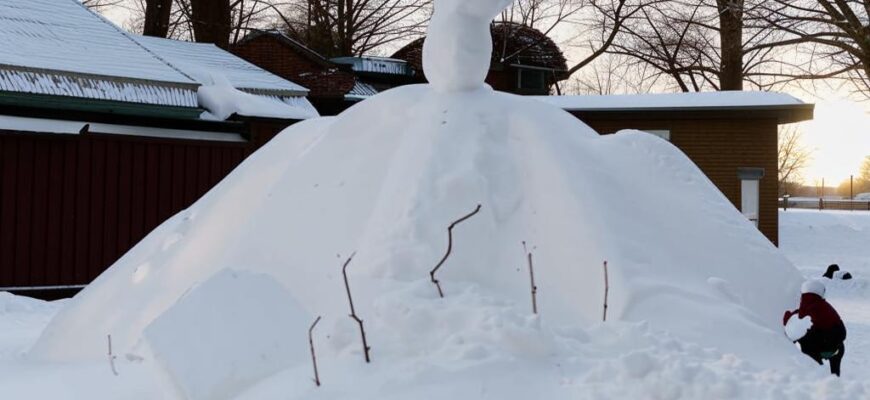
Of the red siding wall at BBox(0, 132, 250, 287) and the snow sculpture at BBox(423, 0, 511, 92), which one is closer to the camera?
the snow sculpture at BBox(423, 0, 511, 92)

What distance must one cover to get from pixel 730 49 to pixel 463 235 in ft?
60.0

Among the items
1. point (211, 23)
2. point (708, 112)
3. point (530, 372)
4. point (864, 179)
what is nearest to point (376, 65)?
point (211, 23)

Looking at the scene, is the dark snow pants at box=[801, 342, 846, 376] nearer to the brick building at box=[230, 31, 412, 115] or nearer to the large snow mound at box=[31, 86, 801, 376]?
the large snow mound at box=[31, 86, 801, 376]

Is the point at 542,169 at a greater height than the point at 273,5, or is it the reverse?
the point at 273,5

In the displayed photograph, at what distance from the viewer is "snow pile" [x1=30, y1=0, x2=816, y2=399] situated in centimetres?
366

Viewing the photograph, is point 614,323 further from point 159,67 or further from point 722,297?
point 159,67

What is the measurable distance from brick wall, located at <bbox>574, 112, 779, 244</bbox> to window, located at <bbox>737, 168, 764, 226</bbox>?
0.08m

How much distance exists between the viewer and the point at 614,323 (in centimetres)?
405

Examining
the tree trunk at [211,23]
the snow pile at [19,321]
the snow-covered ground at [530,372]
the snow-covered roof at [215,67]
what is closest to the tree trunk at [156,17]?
the tree trunk at [211,23]

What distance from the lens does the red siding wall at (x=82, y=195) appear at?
1055 cm

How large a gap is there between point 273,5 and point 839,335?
935 inches

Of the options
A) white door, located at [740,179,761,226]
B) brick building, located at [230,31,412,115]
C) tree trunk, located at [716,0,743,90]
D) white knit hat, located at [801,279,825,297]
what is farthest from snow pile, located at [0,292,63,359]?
tree trunk, located at [716,0,743,90]

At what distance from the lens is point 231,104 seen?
1279 centimetres

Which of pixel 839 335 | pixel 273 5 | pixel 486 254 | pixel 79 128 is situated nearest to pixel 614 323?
pixel 486 254
